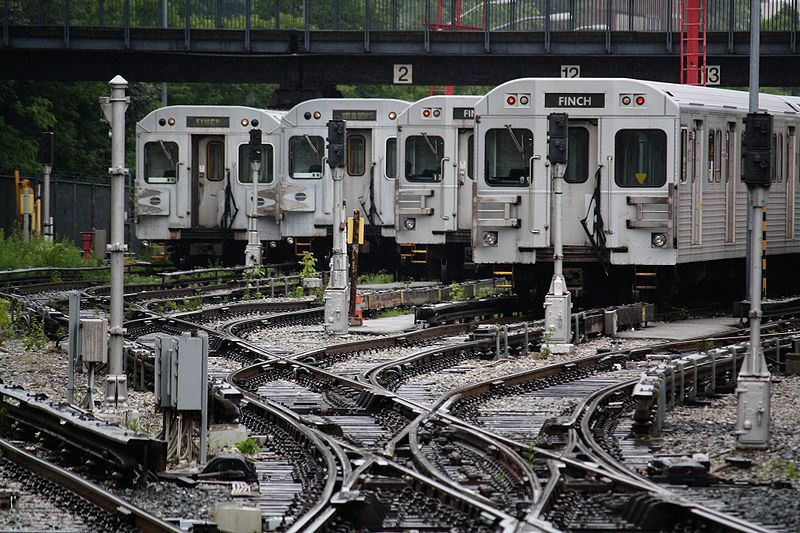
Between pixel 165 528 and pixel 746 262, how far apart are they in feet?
65.5

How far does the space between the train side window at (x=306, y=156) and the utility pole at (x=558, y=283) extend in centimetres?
1387

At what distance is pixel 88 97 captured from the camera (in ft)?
199

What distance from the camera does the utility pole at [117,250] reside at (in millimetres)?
13758

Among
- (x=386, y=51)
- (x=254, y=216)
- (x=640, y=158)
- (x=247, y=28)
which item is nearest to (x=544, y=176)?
(x=640, y=158)

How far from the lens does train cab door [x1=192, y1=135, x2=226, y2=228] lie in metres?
35.3

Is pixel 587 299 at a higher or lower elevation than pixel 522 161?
lower

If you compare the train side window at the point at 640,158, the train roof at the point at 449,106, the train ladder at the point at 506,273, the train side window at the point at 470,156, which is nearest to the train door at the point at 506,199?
the train ladder at the point at 506,273

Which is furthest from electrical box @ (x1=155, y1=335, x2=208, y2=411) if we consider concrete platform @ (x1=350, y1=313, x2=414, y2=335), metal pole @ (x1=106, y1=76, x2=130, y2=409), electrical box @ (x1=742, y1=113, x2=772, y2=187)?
concrete platform @ (x1=350, y1=313, x2=414, y2=335)

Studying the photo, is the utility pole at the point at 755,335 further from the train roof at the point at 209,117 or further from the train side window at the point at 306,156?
the train roof at the point at 209,117

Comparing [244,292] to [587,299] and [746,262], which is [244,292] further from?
[746,262]

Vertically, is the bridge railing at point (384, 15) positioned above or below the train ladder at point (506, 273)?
above

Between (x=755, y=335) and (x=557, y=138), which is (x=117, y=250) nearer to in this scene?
(x=755, y=335)

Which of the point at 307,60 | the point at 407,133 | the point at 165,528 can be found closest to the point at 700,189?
the point at 407,133

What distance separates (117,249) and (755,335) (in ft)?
17.7
